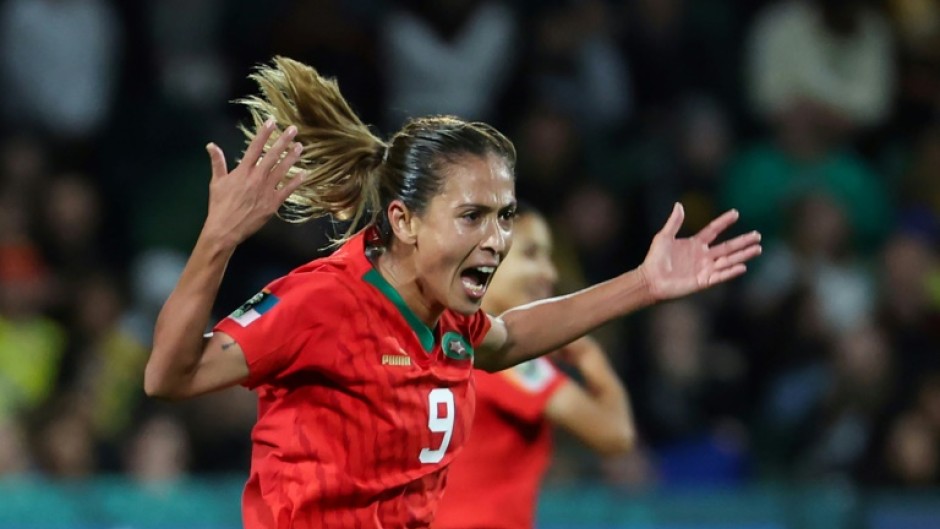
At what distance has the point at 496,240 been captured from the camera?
11.4ft

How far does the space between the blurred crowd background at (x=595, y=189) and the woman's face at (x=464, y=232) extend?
139 inches

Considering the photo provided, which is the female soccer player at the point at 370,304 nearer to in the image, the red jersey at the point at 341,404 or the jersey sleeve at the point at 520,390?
the red jersey at the point at 341,404

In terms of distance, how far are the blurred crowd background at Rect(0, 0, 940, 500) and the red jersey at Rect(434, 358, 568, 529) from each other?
2325 millimetres

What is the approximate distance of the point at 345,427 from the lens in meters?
3.39

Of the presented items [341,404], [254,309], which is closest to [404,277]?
[341,404]

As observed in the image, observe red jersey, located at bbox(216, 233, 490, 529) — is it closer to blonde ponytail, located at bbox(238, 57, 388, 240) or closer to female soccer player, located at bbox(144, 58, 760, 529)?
female soccer player, located at bbox(144, 58, 760, 529)

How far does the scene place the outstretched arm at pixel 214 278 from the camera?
3000 mm

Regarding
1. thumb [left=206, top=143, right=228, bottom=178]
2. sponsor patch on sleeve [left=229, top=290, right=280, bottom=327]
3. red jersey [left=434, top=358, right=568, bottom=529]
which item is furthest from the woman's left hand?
red jersey [left=434, top=358, right=568, bottom=529]

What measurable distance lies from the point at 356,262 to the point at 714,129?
547 centimetres

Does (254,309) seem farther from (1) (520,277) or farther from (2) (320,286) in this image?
(1) (520,277)

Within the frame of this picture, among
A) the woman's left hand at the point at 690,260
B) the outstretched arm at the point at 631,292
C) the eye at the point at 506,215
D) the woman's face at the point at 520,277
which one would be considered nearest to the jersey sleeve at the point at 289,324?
the eye at the point at 506,215

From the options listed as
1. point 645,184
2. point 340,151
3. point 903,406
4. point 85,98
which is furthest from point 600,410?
point 85,98

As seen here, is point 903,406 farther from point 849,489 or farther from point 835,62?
point 835,62

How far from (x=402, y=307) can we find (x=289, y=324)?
14.4 inches
